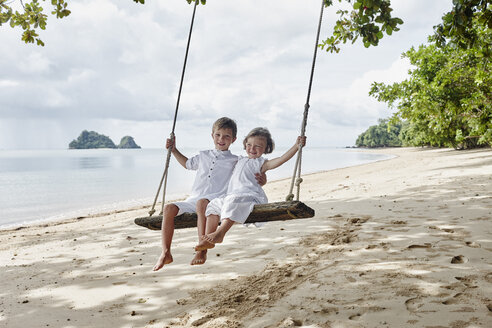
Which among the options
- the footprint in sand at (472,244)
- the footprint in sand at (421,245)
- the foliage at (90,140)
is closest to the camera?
the footprint in sand at (472,244)

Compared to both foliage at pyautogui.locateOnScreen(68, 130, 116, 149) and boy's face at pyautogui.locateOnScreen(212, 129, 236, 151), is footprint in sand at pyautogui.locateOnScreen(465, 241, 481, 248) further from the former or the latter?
foliage at pyautogui.locateOnScreen(68, 130, 116, 149)

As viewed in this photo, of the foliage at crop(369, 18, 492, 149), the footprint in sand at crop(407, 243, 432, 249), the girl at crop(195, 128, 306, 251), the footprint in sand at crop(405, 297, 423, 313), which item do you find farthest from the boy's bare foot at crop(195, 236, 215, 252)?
the foliage at crop(369, 18, 492, 149)

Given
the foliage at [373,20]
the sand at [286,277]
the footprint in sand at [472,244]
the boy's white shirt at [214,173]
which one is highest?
the foliage at [373,20]

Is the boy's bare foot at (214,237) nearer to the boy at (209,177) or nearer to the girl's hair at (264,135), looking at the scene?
the boy at (209,177)

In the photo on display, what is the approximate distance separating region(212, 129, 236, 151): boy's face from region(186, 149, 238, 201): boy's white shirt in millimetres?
115

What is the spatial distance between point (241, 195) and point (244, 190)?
22 centimetres

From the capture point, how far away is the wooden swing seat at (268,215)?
11.2 ft

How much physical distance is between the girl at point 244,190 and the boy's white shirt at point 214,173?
0.10 meters

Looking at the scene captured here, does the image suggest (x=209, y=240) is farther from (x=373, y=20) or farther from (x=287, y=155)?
(x=373, y=20)

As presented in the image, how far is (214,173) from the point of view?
4219 millimetres

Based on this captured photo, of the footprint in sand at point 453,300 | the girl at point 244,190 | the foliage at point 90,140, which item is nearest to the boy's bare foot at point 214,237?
the girl at point 244,190

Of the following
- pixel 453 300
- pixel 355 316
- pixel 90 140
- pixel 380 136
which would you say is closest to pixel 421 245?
pixel 453 300

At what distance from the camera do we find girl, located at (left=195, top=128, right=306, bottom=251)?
356 cm

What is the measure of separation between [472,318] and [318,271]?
5.66ft
